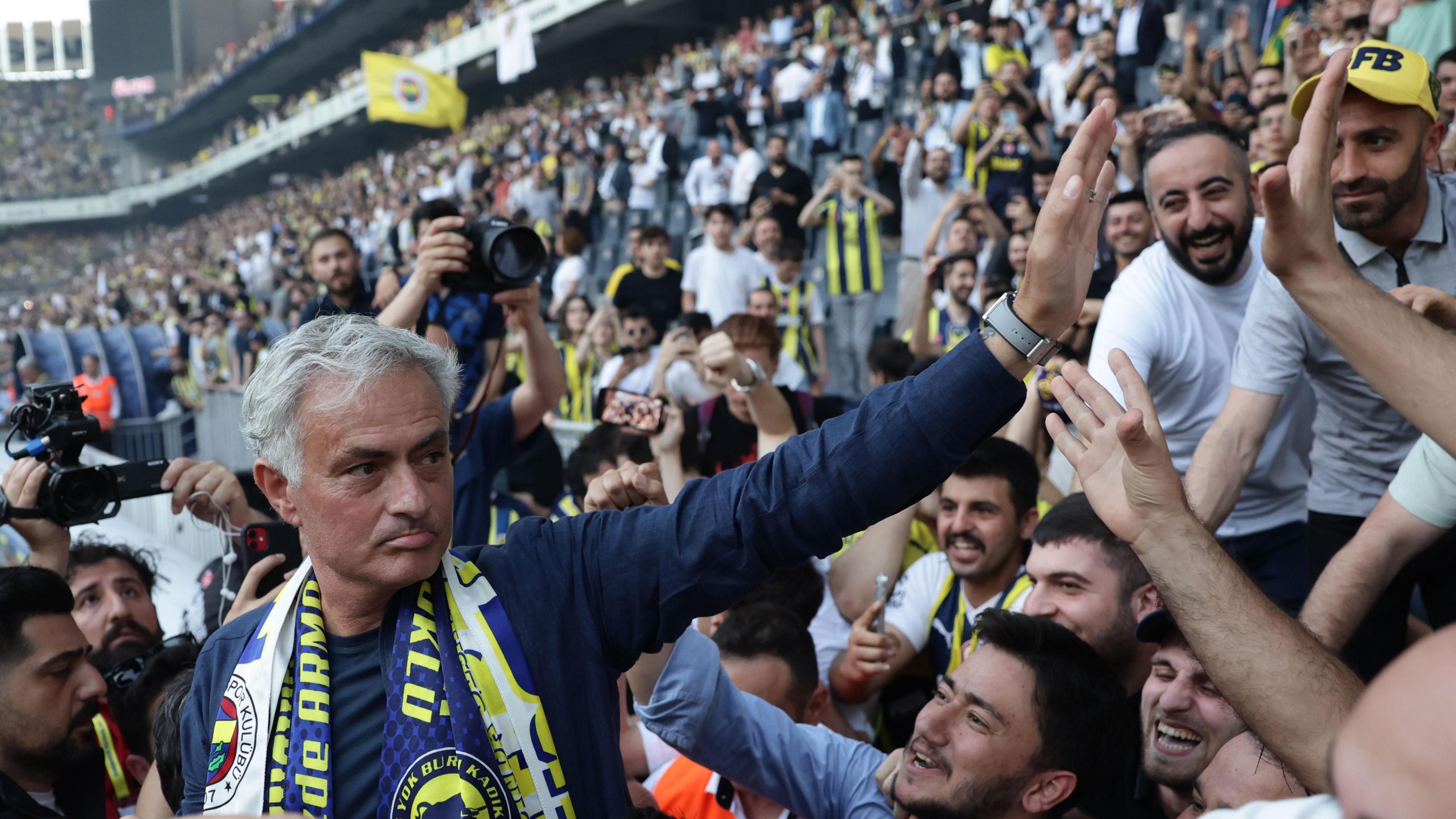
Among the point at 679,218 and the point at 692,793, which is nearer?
the point at 692,793

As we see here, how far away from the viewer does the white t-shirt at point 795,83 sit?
12562mm

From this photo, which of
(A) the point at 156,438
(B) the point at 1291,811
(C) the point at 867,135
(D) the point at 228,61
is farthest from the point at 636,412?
(D) the point at 228,61

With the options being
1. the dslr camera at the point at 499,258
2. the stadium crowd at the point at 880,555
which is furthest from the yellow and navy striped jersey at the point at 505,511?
the dslr camera at the point at 499,258

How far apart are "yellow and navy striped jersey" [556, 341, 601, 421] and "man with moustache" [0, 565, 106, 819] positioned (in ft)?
19.6

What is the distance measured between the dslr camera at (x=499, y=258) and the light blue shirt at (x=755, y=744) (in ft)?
3.83

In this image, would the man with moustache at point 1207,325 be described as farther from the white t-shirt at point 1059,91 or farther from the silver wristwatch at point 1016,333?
the white t-shirt at point 1059,91

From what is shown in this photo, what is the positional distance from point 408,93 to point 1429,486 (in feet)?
51.1

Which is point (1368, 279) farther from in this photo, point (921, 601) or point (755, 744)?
point (755, 744)

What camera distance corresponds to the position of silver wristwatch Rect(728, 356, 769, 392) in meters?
3.20

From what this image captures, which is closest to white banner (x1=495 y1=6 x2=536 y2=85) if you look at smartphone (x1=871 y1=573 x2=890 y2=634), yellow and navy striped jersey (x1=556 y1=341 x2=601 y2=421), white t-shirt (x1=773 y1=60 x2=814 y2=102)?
white t-shirt (x1=773 y1=60 x2=814 y2=102)

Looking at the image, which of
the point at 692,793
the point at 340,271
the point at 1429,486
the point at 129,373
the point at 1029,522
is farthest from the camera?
the point at 129,373

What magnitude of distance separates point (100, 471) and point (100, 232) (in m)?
49.8

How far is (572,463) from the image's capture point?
451 centimetres

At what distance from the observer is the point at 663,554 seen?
4.97 feet
